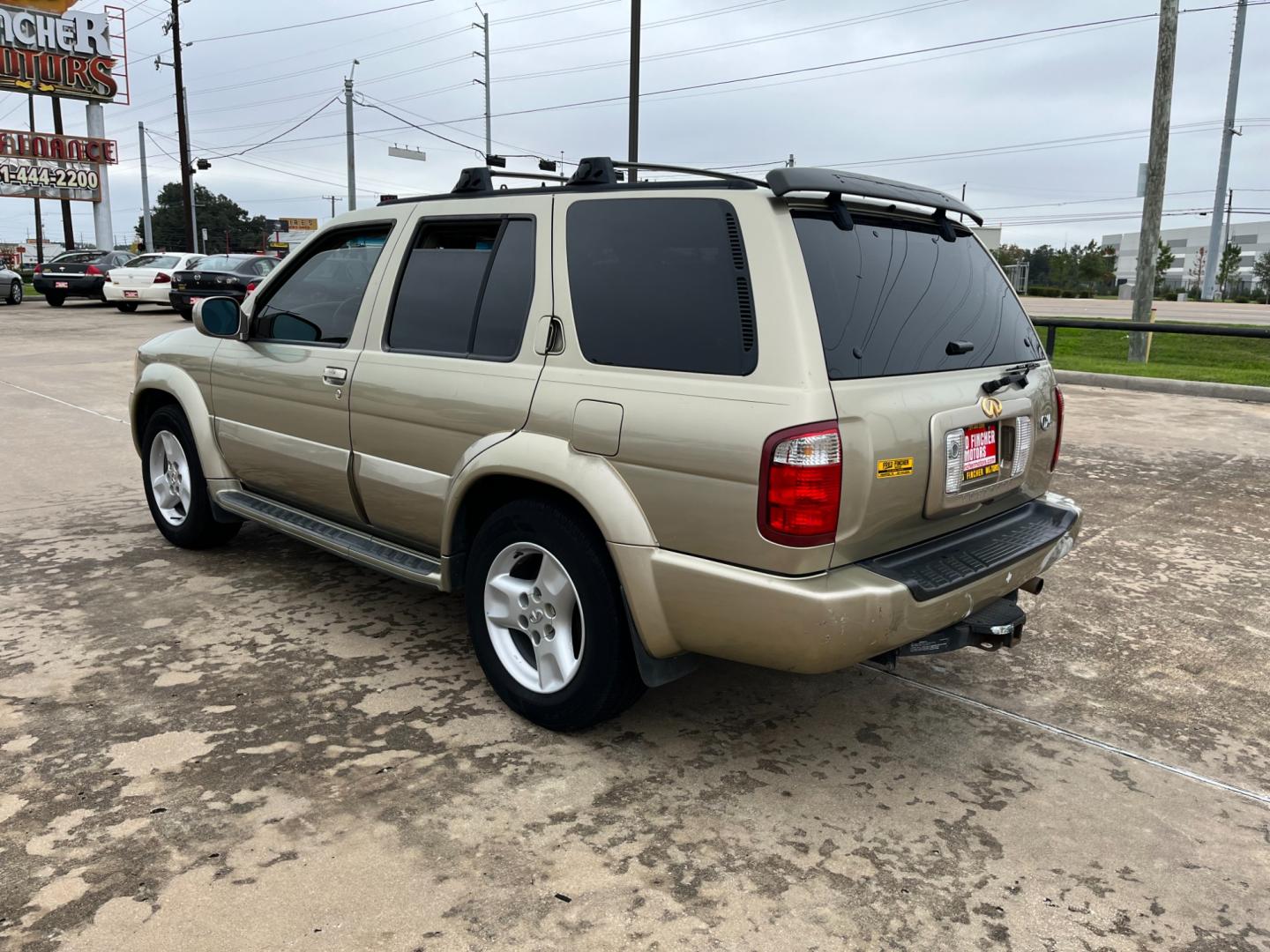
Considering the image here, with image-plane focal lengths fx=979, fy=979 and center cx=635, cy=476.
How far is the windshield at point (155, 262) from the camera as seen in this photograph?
85.6 ft

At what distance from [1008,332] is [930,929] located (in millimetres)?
2149

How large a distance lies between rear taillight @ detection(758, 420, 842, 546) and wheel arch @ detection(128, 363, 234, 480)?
10.6 ft

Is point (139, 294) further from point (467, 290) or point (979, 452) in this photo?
point (979, 452)

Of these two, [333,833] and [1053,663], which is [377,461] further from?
[1053,663]

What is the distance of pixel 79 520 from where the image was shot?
5.92 metres

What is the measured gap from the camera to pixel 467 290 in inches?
144

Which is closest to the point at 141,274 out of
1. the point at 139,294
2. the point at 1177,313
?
the point at 139,294

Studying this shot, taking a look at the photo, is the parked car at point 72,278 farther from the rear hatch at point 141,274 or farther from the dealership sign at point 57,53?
the dealership sign at point 57,53

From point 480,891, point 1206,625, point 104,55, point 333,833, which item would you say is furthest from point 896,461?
point 104,55

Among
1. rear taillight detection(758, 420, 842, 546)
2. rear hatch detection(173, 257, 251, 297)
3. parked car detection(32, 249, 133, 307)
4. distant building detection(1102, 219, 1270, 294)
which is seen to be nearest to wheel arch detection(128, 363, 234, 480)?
rear taillight detection(758, 420, 842, 546)

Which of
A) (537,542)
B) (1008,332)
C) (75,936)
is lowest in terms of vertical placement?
(75,936)

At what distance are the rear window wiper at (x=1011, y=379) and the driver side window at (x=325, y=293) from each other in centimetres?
246

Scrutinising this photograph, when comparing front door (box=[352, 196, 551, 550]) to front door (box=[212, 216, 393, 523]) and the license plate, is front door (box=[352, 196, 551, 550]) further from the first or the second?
the license plate

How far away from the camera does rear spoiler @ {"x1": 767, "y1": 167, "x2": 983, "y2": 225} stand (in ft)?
9.22
